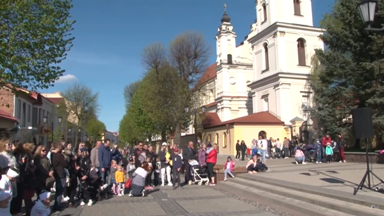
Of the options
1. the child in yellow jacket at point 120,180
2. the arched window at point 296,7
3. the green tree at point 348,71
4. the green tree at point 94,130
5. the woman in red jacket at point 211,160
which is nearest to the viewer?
the child in yellow jacket at point 120,180

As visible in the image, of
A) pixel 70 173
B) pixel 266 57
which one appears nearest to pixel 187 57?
pixel 266 57

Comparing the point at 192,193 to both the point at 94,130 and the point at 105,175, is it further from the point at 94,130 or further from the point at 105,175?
the point at 94,130

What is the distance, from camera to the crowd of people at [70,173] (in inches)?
283

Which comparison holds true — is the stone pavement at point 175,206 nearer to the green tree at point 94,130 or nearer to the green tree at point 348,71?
the green tree at point 348,71

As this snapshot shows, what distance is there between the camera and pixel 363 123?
8.92 meters

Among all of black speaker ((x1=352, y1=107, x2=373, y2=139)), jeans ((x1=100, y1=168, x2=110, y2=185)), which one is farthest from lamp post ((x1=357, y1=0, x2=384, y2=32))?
jeans ((x1=100, y1=168, x2=110, y2=185))

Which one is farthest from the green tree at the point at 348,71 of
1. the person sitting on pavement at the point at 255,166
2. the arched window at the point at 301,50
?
the arched window at the point at 301,50

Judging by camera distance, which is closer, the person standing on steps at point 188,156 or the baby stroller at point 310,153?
the person standing on steps at point 188,156

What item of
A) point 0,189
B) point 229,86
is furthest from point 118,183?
point 229,86

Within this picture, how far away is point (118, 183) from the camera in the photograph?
40.5 ft

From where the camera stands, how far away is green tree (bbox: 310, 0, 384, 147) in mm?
21891

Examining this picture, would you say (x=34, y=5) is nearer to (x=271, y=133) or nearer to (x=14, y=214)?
(x=14, y=214)

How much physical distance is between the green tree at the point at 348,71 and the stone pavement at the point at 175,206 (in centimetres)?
1557

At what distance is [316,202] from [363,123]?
2.51m
